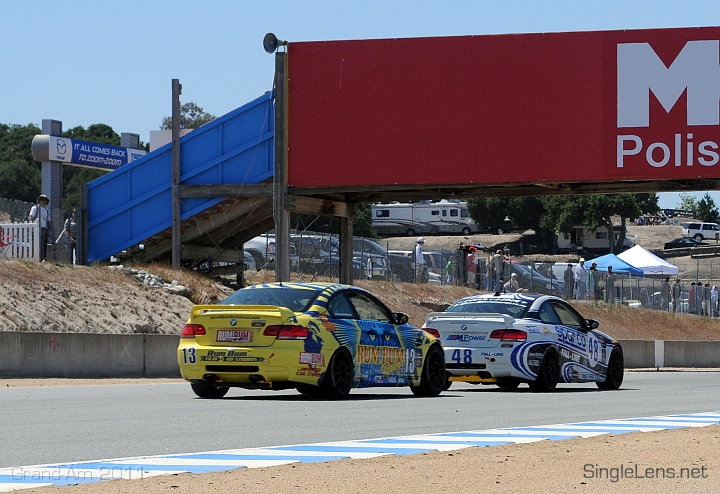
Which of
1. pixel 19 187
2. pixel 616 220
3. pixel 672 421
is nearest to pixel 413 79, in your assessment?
pixel 672 421

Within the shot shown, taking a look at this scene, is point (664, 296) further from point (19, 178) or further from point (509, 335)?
point (19, 178)

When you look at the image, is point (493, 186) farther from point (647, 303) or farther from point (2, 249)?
point (647, 303)

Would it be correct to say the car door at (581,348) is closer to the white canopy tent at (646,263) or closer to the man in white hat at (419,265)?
the man in white hat at (419,265)

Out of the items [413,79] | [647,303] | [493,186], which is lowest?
[647,303]

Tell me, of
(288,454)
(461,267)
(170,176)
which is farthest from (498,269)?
(288,454)

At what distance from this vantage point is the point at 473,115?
31297 mm

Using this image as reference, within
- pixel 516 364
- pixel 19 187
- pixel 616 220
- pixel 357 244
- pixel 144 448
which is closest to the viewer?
pixel 144 448

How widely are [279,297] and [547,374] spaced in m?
4.90

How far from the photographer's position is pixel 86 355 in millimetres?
22422

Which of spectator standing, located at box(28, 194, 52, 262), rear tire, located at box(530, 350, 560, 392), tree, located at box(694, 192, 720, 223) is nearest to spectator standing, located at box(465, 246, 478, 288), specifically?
spectator standing, located at box(28, 194, 52, 262)

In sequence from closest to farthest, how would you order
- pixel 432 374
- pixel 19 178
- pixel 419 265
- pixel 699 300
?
pixel 432 374 < pixel 419 265 < pixel 699 300 < pixel 19 178

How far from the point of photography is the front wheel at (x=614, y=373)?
2017 centimetres

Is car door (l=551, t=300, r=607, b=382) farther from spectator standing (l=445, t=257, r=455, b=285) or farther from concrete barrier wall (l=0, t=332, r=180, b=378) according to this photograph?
spectator standing (l=445, t=257, r=455, b=285)

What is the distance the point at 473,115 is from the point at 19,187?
264ft
